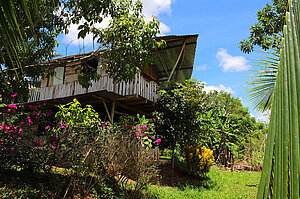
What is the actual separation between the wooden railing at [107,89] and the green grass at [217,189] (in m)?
4.50

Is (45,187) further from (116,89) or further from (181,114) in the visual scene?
(181,114)

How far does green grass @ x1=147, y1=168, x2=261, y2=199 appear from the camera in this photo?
7361mm

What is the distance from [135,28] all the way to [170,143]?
6.32 meters

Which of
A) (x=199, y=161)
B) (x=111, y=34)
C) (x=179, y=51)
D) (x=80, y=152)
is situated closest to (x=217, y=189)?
(x=199, y=161)

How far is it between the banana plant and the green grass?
21.9ft

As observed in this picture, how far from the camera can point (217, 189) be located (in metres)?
8.70

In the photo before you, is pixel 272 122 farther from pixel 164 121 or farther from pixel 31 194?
pixel 164 121

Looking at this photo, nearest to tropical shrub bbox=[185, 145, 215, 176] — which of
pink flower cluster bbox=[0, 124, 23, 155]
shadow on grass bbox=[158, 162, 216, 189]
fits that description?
shadow on grass bbox=[158, 162, 216, 189]

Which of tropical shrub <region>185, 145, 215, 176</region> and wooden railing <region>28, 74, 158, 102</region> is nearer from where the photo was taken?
tropical shrub <region>185, 145, 215, 176</region>

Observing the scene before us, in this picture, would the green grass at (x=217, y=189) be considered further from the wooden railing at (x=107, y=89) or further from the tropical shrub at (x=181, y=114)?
the wooden railing at (x=107, y=89)

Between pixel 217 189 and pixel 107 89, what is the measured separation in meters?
6.26

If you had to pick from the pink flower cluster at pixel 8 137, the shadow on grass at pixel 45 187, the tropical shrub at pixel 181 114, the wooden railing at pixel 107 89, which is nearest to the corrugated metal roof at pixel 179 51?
the wooden railing at pixel 107 89

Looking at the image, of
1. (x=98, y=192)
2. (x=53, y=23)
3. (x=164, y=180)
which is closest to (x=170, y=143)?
(x=164, y=180)

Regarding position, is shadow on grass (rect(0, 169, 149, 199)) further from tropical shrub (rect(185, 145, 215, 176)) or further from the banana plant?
the banana plant
